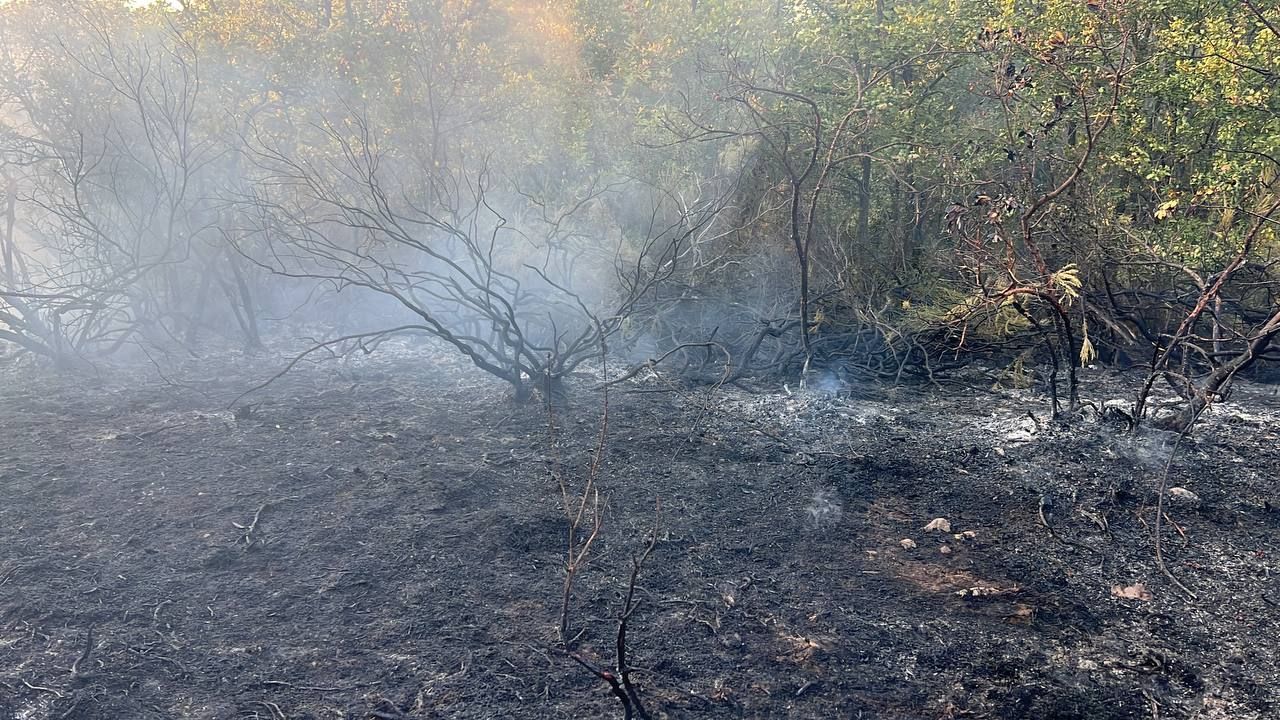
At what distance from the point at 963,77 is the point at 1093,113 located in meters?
1.93

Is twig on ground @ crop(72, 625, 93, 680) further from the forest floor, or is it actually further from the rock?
the rock

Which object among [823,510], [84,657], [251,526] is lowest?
[823,510]

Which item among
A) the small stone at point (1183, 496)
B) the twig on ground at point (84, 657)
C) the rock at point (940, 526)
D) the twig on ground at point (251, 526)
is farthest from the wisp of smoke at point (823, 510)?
the twig on ground at point (84, 657)

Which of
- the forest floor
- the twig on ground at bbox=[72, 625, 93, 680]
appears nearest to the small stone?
the forest floor

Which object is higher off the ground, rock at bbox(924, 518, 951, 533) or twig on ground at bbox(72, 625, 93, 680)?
twig on ground at bbox(72, 625, 93, 680)

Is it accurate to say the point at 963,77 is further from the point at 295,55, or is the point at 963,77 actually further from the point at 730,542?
the point at 295,55

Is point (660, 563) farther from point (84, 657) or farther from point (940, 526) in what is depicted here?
point (84, 657)

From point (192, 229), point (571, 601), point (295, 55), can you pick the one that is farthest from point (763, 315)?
point (295, 55)

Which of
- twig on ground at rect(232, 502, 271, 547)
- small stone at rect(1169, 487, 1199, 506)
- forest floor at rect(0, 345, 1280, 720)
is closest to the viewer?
forest floor at rect(0, 345, 1280, 720)

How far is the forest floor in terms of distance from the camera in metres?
3.09

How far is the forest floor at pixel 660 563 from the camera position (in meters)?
3.09

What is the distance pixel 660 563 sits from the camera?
13.4 feet

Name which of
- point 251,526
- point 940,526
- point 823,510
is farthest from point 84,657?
point 940,526

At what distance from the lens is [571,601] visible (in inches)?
147
